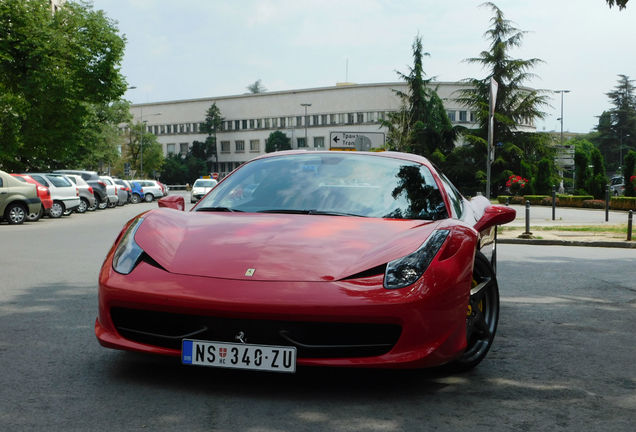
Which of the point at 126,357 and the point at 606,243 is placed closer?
the point at 126,357

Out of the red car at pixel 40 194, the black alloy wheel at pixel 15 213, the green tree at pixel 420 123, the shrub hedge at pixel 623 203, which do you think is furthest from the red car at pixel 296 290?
the green tree at pixel 420 123

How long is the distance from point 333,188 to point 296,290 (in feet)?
4.54

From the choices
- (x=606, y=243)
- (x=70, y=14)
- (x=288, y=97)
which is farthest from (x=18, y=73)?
(x=288, y=97)

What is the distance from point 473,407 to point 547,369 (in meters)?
1.09

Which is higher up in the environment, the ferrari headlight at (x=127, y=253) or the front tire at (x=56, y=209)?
the ferrari headlight at (x=127, y=253)

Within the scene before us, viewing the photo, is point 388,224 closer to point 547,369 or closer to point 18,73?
point 547,369

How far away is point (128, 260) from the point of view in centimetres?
418

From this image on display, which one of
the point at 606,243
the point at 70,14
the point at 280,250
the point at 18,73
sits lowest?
the point at 606,243

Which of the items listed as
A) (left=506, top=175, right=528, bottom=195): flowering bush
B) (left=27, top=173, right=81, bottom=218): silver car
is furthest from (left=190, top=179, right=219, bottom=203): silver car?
(left=27, top=173, right=81, bottom=218): silver car

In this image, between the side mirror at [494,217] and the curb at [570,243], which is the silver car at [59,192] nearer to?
the curb at [570,243]

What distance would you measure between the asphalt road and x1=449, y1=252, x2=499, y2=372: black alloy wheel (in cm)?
10

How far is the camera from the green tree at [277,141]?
117 m

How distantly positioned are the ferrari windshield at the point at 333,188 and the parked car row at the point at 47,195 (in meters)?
19.0

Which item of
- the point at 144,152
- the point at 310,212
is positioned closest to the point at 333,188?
the point at 310,212
